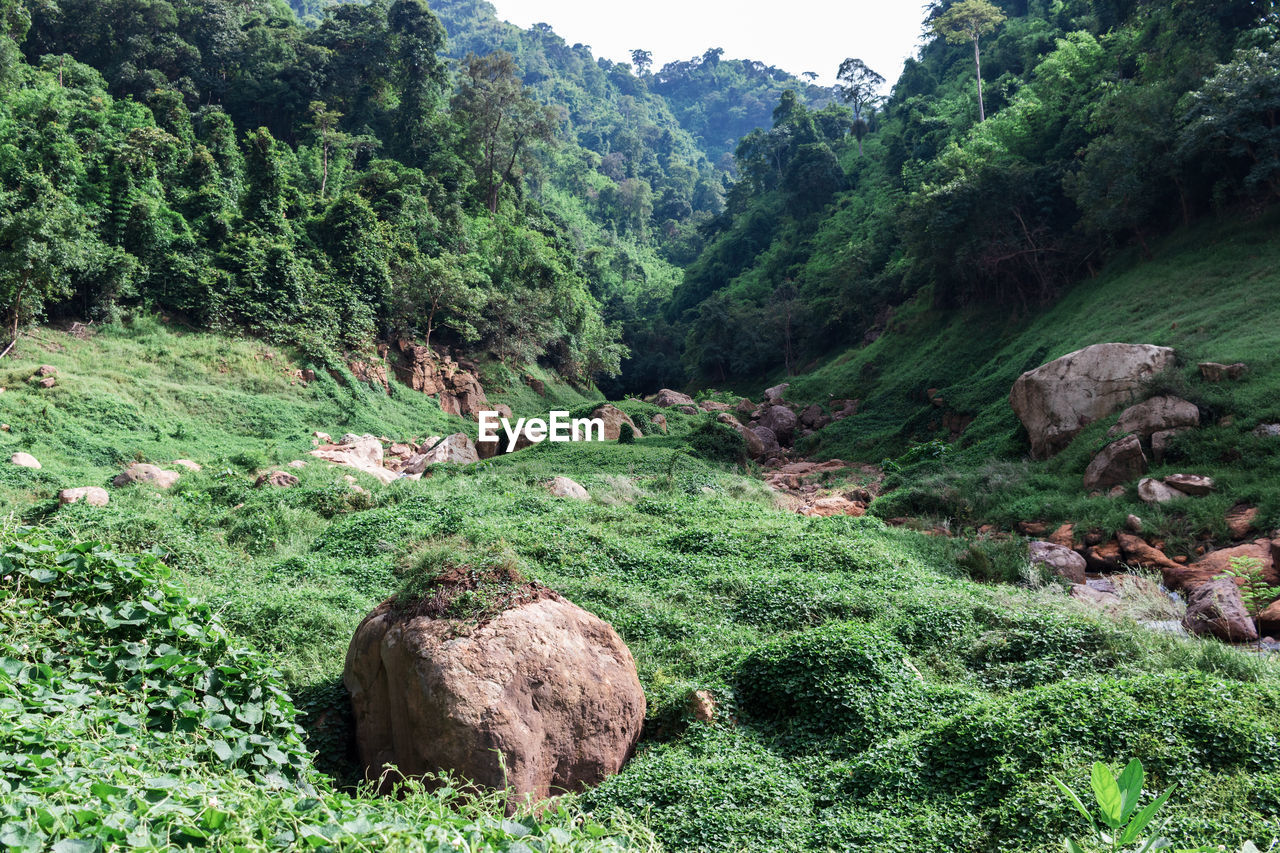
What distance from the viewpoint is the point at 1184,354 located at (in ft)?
47.4

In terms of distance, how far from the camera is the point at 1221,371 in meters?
13.2

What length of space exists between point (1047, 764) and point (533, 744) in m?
3.61

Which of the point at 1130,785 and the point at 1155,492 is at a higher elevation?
the point at 1130,785

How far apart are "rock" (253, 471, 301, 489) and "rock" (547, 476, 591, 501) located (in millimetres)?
5670

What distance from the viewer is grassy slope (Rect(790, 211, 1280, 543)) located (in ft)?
39.9

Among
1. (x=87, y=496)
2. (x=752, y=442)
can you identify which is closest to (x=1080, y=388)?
(x=752, y=442)

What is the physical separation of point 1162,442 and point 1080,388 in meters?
2.68

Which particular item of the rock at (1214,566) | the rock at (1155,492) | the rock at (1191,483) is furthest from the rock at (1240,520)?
the rock at (1155,492)

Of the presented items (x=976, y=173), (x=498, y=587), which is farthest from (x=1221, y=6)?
(x=498, y=587)

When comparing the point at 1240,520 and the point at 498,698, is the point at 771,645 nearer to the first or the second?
the point at 498,698

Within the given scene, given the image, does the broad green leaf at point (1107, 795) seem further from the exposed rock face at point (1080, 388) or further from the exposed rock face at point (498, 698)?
the exposed rock face at point (1080, 388)

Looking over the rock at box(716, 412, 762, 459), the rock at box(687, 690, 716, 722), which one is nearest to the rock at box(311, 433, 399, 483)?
the rock at box(716, 412, 762, 459)

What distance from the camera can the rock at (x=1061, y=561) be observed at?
10.9 m

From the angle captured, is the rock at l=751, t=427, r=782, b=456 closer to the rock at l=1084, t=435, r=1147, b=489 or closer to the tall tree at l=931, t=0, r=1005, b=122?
the rock at l=1084, t=435, r=1147, b=489
